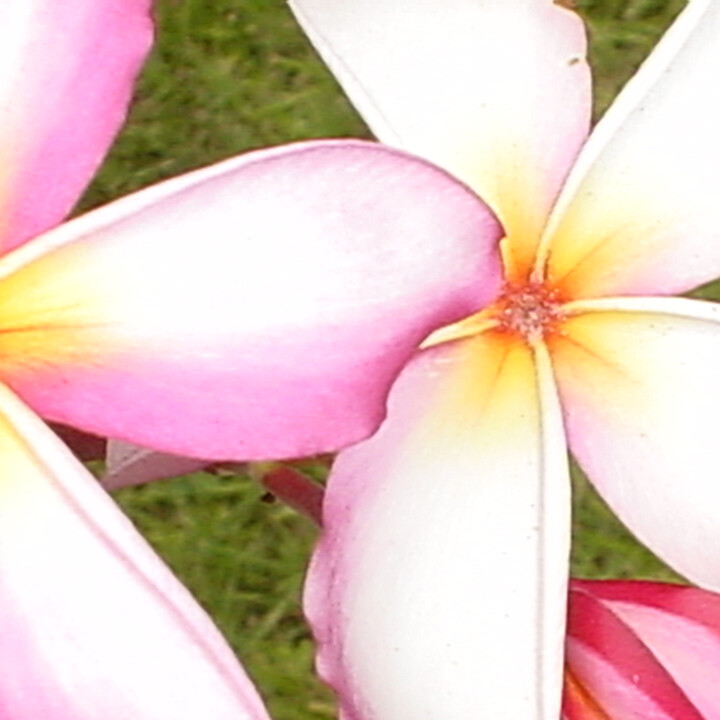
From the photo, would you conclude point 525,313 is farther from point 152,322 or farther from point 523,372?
point 152,322

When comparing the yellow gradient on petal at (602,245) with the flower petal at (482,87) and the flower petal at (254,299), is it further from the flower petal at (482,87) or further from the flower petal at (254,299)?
the flower petal at (254,299)

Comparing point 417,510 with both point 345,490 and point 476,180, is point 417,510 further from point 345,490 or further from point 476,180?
point 476,180

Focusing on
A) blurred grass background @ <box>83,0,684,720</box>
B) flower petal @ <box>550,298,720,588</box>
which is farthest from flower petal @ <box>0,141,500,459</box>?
blurred grass background @ <box>83,0,684,720</box>

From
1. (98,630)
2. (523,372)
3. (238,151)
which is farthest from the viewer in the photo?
(238,151)

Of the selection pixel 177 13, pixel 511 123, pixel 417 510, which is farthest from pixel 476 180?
pixel 177 13

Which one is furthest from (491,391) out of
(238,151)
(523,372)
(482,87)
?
(238,151)

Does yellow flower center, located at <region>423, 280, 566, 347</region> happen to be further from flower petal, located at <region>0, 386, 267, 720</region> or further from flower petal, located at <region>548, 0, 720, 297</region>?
flower petal, located at <region>0, 386, 267, 720</region>
